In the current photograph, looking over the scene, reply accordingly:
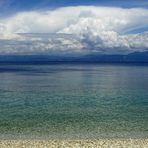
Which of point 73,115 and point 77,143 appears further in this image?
point 73,115

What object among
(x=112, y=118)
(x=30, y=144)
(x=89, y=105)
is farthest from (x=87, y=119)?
(x=30, y=144)

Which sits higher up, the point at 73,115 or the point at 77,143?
the point at 77,143

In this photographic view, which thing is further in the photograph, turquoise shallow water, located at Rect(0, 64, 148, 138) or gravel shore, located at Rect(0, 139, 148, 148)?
turquoise shallow water, located at Rect(0, 64, 148, 138)

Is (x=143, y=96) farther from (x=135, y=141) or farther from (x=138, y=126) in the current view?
(x=135, y=141)

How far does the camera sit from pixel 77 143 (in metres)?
40.6

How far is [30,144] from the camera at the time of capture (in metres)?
40.6

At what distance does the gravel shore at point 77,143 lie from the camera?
1546 inches

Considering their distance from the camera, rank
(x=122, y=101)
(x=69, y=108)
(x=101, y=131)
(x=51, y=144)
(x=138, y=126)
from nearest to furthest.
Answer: (x=51, y=144), (x=101, y=131), (x=138, y=126), (x=69, y=108), (x=122, y=101)

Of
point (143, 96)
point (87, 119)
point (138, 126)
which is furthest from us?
point (143, 96)

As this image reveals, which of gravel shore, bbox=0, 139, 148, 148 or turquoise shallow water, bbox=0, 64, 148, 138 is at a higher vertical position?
gravel shore, bbox=0, 139, 148, 148

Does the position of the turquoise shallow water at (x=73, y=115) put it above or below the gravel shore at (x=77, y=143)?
below

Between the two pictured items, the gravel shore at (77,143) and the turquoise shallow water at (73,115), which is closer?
the gravel shore at (77,143)

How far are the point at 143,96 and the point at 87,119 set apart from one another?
3339 centimetres

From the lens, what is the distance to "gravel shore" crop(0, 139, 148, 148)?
39275mm
